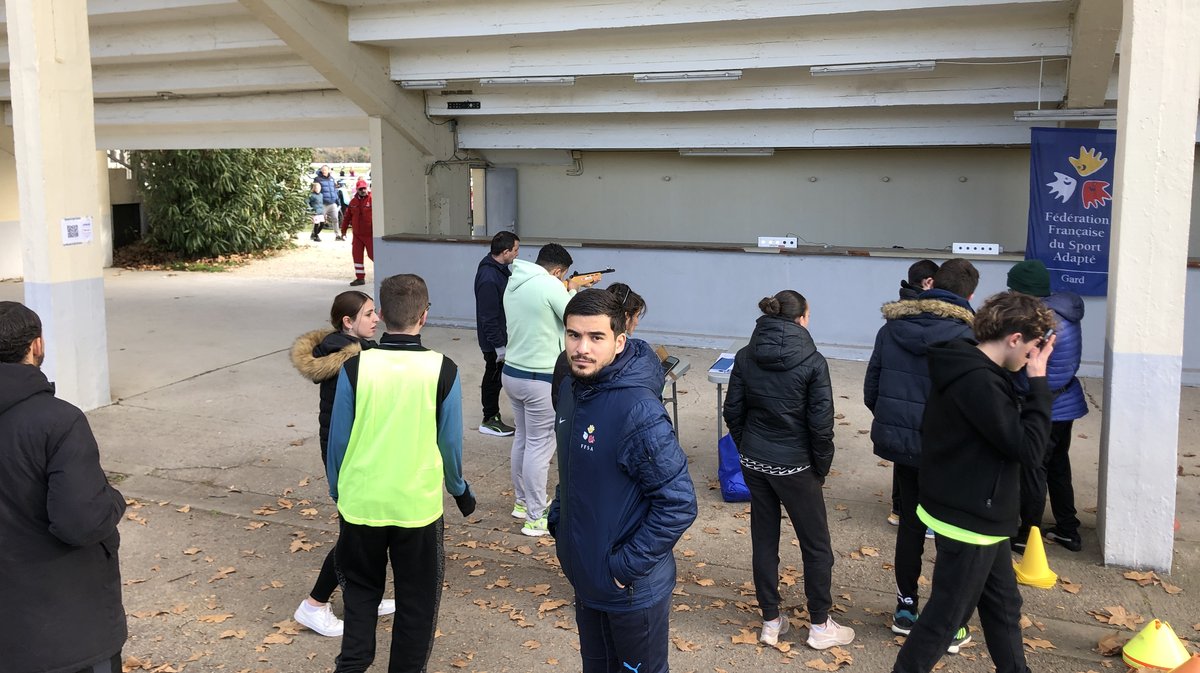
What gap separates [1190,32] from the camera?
16.7ft

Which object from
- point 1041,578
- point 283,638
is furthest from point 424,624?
point 1041,578

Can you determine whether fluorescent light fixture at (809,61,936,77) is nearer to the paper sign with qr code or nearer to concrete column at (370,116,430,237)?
concrete column at (370,116,430,237)

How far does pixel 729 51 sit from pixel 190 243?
13562mm

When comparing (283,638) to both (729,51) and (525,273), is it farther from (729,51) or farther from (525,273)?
(729,51)

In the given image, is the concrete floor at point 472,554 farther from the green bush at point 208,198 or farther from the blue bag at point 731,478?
the green bush at point 208,198

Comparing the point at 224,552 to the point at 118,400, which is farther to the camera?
the point at 118,400

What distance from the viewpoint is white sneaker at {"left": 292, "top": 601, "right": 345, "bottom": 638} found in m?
4.77

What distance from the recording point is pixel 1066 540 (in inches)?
224

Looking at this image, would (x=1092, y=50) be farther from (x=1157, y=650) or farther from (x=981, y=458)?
(x=981, y=458)

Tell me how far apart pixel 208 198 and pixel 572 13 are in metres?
12.6

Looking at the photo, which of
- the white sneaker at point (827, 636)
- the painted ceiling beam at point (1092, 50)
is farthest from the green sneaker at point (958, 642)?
the painted ceiling beam at point (1092, 50)

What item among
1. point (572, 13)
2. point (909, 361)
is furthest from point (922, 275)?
point (572, 13)

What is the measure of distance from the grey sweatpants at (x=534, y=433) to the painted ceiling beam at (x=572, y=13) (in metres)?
5.66

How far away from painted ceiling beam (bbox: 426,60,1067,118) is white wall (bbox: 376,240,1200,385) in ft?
6.26
